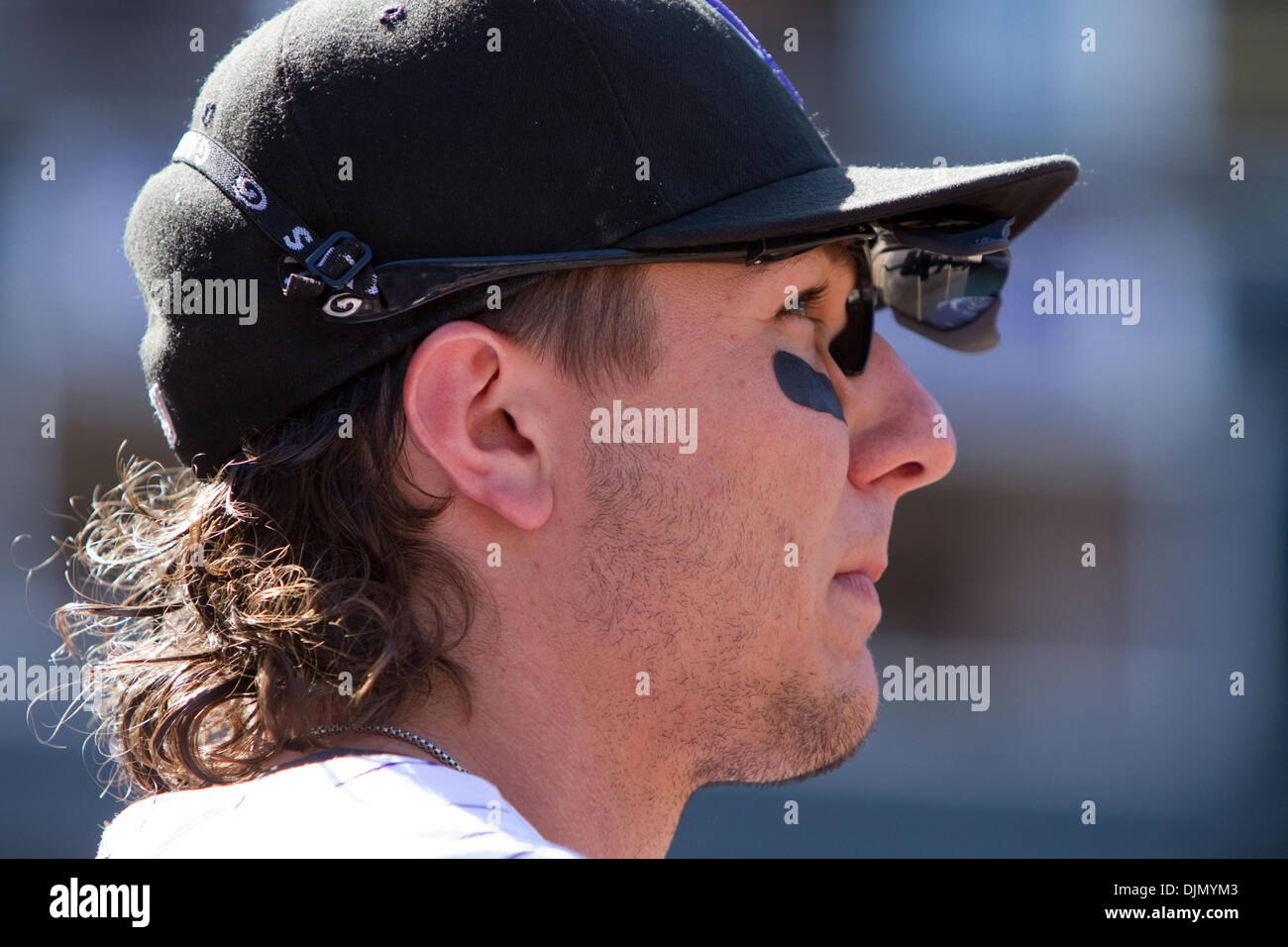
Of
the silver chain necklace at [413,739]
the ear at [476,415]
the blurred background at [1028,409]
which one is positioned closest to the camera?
the silver chain necklace at [413,739]

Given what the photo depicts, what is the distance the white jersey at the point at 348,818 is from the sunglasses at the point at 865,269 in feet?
2.16

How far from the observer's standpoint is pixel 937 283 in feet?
7.92

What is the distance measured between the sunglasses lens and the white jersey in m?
1.30

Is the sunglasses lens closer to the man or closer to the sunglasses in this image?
the sunglasses

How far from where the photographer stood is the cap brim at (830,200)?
1887 millimetres

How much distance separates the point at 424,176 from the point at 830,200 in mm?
616

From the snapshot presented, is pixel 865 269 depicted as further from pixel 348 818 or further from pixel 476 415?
pixel 348 818

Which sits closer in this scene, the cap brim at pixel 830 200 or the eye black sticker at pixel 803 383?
the cap brim at pixel 830 200
